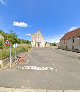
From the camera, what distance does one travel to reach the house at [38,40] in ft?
280

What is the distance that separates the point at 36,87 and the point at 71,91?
1987mm

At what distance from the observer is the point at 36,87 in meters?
8.09

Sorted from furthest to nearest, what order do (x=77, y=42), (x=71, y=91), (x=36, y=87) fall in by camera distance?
(x=77, y=42)
(x=36, y=87)
(x=71, y=91)

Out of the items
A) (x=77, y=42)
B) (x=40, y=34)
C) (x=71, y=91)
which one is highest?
(x=40, y=34)

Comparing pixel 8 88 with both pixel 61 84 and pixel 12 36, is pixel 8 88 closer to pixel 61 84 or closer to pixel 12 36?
pixel 61 84

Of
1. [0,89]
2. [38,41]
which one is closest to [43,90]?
[0,89]

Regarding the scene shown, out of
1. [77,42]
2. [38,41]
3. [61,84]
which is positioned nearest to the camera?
[61,84]

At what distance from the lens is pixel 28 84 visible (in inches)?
338

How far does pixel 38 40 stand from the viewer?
85250 millimetres

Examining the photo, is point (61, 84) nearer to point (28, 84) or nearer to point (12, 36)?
point (28, 84)

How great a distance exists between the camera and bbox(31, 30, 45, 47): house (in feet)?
280

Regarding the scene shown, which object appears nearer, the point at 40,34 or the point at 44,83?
the point at 44,83

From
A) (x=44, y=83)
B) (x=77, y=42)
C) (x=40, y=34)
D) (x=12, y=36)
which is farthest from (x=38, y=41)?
(x=44, y=83)

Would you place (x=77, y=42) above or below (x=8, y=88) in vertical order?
above
